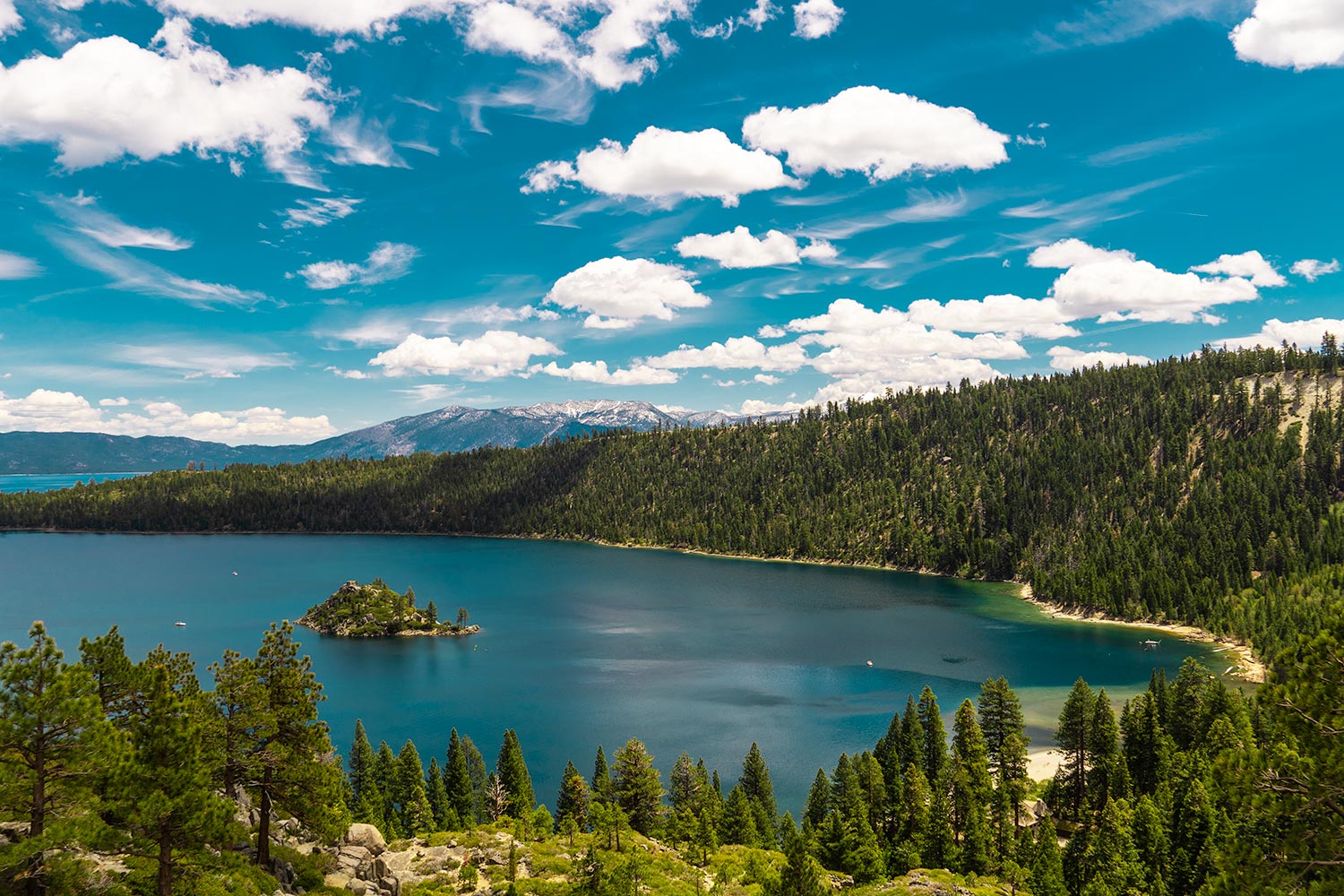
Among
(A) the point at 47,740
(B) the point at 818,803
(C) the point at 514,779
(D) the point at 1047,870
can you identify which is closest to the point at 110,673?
(A) the point at 47,740

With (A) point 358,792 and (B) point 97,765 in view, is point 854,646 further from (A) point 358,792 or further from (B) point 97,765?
(B) point 97,765

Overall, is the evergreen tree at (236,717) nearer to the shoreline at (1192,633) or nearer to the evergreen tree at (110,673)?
the evergreen tree at (110,673)

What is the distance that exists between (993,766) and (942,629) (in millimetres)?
95620

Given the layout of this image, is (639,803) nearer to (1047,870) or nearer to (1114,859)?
(1047,870)

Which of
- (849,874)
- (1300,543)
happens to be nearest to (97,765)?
(849,874)

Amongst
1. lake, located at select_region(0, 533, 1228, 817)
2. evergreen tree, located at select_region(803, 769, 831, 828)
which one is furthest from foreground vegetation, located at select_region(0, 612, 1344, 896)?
lake, located at select_region(0, 533, 1228, 817)

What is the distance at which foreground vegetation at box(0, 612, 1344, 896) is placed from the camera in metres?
21.1

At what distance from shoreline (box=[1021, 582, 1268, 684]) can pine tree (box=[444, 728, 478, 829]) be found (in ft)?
401

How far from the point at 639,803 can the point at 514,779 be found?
16031 mm

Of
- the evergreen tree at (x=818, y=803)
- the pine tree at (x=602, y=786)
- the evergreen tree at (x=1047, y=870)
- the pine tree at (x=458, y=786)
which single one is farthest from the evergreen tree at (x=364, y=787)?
the evergreen tree at (x=1047, y=870)

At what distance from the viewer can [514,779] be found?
79.2 meters

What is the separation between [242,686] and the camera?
3644cm

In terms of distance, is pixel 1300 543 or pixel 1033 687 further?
pixel 1300 543

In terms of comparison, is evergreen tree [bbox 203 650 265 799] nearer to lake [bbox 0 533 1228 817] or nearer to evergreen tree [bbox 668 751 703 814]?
evergreen tree [bbox 668 751 703 814]
